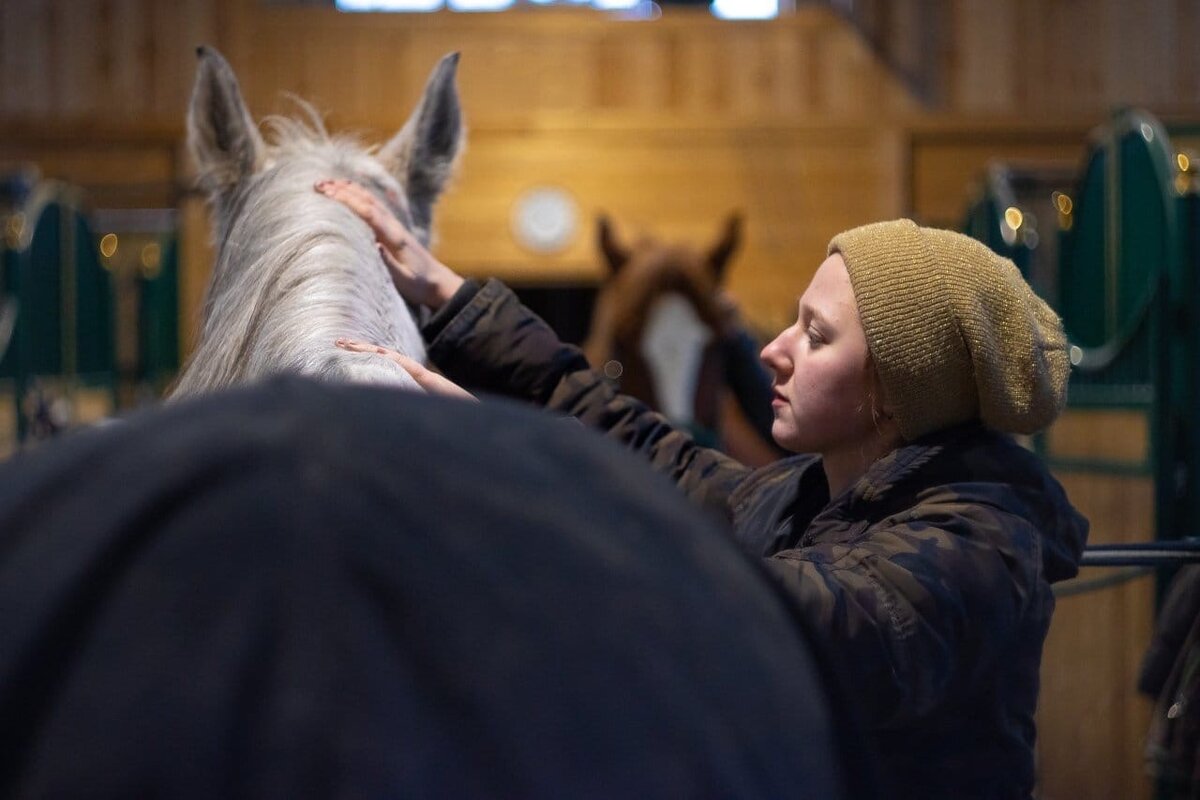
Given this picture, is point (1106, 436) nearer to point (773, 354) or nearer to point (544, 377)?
point (544, 377)

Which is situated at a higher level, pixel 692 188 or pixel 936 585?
pixel 692 188

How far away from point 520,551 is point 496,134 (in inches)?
271

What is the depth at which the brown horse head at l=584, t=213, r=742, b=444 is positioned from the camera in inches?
131

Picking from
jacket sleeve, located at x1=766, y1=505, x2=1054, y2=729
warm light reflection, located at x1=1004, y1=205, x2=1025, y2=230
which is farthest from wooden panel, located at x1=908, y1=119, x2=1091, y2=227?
jacket sleeve, located at x1=766, y1=505, x2=1054, y2=729

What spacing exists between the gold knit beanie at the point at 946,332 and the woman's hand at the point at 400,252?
0.40 metres

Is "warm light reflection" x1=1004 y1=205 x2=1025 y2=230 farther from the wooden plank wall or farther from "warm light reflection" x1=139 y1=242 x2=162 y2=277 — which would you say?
the wooden plank wall

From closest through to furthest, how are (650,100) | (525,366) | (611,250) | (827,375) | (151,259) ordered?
(827,375)
(525,366)
(611,250)
(151,259)
(650,100)

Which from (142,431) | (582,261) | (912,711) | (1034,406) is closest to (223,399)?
(142,431)

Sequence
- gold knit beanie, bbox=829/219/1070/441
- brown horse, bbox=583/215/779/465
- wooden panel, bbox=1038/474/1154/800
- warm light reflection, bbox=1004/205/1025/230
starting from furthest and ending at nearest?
brown horse, bbox=583/215/779/465, warm light reflection, bbox=1004/205/1025/230, wooden panel, bbox=1038/474/1154/800, gold knit beanie, bbox=829/219/1070/441

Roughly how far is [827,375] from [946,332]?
10cm

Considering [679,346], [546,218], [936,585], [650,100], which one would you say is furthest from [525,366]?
[650,100]

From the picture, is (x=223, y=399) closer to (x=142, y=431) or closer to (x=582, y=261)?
(x=142, y=431)

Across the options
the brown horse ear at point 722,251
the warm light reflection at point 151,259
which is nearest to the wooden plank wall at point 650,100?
the warm light reflection at point 151,259

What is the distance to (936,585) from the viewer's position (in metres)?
0.82
